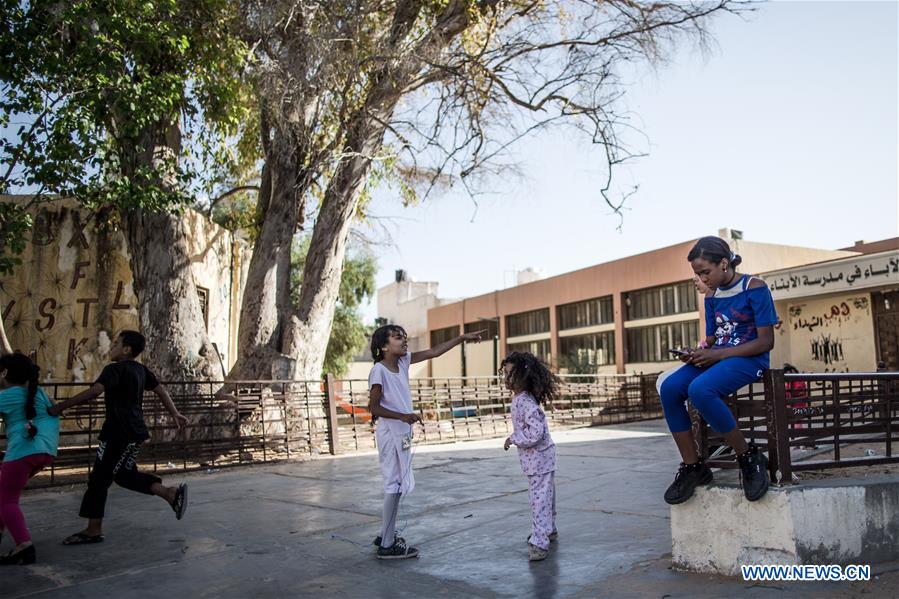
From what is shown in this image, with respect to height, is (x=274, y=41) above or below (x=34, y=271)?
above

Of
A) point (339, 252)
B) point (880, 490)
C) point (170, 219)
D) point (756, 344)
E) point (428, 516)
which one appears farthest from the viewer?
point (339, 252)

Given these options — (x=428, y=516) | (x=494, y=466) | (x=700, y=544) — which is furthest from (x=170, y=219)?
(x=700, y=544)

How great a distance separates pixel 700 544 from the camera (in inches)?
176

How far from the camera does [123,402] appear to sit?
616cm

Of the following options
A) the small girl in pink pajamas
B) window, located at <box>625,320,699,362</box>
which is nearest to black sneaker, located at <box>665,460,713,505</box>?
the small girl in pink pajamas

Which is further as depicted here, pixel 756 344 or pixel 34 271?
pixel 34 271

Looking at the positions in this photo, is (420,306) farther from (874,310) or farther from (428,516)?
(428,516)

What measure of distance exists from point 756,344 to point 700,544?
4.08 feet

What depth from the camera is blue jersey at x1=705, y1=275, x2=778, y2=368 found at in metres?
4.21

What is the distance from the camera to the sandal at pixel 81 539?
607 centimetres

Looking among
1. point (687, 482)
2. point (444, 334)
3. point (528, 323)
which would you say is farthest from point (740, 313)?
point (444, 334)

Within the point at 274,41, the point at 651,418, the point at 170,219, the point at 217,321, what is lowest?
the point at 651,418

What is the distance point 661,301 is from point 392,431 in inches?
1112

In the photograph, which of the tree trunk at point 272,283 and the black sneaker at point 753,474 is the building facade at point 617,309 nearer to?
the tree trunk at point 272,283
